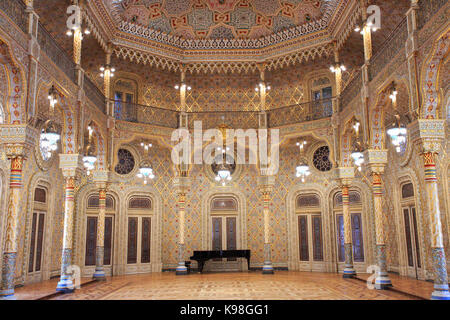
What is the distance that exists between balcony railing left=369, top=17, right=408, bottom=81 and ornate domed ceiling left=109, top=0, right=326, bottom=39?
5918 millimetres

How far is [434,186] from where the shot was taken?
29.9 ft

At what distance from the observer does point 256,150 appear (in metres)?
17.4

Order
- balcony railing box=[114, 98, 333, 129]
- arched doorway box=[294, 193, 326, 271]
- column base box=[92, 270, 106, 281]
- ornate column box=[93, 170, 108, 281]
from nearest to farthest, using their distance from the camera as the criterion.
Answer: column base box=[92, 270, 106, 281] → ornate column box=[93, 170, 108, 281] → balcony railing box=[114, 98, 333, 129] → arched doorway box=[294, 193, 326, 271]

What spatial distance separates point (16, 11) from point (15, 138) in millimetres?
2810

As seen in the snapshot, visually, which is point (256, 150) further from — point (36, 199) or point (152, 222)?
point (36, 199)

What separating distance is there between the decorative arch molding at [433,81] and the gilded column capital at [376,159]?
9.79 feet

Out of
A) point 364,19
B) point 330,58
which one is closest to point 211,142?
point 330,58

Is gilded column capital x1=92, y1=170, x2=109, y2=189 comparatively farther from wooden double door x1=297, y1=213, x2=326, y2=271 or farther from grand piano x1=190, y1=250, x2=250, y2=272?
wooden double door x1=297, y1=213, x2=326, y2=271

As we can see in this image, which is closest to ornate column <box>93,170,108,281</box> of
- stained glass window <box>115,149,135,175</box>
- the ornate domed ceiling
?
stained glass window <box>115,149,135,175</box>

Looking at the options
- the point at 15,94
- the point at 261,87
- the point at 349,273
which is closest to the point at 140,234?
the point at 261,87

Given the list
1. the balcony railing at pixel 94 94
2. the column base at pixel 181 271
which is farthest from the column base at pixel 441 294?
the balcony railing at pixel 94 94

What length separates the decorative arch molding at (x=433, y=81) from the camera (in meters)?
8.57

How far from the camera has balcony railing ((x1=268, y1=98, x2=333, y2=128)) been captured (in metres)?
17.1

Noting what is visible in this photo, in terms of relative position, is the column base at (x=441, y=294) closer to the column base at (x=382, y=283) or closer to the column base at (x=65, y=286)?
the column base at (x=382, y=283)
